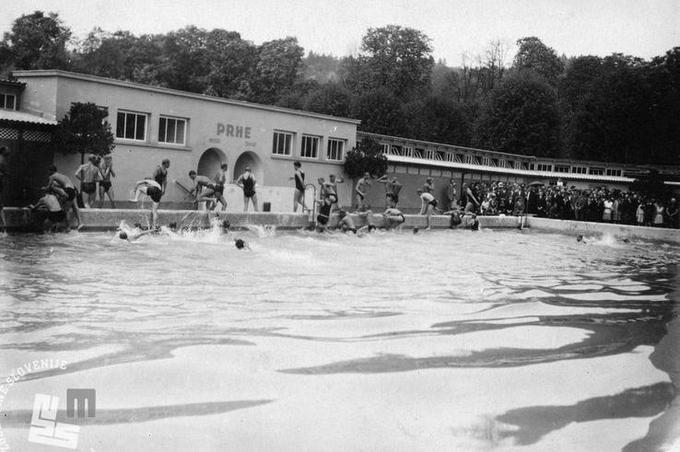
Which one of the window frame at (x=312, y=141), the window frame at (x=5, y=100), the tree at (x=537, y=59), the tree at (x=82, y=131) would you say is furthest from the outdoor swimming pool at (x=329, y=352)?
the tree at (x=537, y=59)

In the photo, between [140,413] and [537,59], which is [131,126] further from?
[537,59]

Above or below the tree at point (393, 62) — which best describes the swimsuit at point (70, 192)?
below

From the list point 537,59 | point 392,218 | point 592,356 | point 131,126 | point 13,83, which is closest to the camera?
point 592,356

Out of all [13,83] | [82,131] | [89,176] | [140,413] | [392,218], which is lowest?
[140,413]

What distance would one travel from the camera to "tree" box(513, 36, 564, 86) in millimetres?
76544

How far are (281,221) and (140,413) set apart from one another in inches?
→ 683

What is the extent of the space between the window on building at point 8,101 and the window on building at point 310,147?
14695mm

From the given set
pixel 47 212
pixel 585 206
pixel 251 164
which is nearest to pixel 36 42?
pixel 251 164

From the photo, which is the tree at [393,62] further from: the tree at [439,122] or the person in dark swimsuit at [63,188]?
the person in dark swimsuit at [63,188]

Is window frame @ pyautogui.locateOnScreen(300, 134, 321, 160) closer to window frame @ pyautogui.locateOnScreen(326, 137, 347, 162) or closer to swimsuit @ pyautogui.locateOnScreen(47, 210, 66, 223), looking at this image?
window frame @ pyautogui.locateOnScreen(326, 137, 347, 162)

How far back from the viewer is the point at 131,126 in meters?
28.2

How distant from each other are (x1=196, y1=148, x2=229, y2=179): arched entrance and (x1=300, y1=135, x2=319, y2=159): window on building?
17.0 feet

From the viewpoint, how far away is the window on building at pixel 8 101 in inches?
1013

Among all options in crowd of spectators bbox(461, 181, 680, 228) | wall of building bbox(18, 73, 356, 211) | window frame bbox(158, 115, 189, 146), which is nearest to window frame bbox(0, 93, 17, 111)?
wall of building bbox(18, 73, 356, 211)
